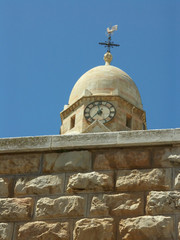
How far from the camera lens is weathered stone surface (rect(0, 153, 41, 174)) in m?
5.58

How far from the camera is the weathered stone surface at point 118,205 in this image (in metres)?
5.06

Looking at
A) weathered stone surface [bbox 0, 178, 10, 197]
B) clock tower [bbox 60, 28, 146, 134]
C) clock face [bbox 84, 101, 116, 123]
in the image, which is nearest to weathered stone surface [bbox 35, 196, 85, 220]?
weathered stone surface [bbox 0, 178, 10, 197]

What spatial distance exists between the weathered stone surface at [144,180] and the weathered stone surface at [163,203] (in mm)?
97

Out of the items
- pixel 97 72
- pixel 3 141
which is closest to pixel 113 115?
pixel 97 72

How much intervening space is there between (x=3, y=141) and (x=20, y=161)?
28 centimetres

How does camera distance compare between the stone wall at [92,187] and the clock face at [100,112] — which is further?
the clock face at [100,112]

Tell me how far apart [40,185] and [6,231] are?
1.71ft

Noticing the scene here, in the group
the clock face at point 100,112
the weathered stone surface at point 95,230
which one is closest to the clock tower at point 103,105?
the clock face at point 100,112

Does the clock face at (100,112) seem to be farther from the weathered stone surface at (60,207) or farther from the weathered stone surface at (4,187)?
the weathered stone surface at (60,207)

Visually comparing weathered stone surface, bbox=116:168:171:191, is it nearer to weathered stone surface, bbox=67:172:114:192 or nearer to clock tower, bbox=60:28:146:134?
weathered stone surface, bbox=67:172:114:192

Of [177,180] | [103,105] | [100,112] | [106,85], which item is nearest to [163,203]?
[177,180]

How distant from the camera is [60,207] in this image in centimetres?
521

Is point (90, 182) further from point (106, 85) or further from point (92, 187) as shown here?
point (106, 85)

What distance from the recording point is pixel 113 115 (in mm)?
28766
